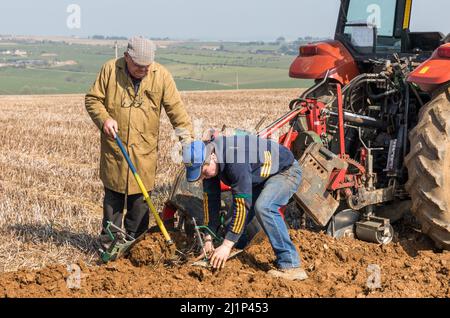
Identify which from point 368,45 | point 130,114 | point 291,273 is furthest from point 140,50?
point 368,45

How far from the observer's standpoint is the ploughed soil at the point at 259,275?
4.39 metres

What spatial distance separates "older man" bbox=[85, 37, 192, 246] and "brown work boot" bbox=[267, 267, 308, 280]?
1.23 metres

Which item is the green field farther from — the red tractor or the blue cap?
the blue cap

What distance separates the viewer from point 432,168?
5102 mm

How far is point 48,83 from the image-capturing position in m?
39.8

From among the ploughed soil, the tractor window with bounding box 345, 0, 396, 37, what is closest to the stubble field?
the ploughed soil

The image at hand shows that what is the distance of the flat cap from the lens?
5.09 metres

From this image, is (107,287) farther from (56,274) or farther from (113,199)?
(113,199)

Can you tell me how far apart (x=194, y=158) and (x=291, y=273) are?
1.11 metres

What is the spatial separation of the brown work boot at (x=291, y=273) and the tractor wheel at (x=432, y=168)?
3.81ft

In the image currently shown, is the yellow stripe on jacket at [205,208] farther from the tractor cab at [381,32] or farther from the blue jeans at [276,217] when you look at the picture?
the tractor cab at [381,32]

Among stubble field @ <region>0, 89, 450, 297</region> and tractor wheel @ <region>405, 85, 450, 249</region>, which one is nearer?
stubble field @ <region>0, 89, 450, 297</region>

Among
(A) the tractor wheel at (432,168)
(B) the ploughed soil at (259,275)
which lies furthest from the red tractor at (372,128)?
(B) the ploughed soil at (259,275)

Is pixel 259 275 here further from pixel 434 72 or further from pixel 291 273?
pixel 434 72
